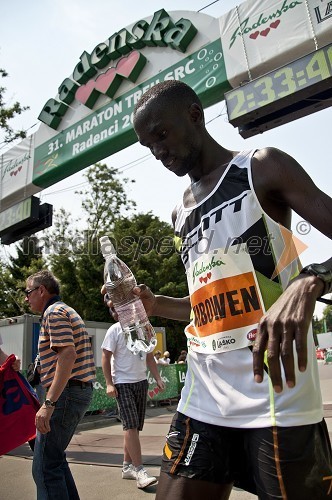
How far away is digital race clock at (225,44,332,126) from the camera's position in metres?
5.48

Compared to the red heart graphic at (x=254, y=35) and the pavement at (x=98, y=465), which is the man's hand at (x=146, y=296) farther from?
the red heart graphic at (x=254, y=35)

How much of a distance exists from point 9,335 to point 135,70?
6.99 meters

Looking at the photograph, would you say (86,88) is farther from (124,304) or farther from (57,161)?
(124,304)

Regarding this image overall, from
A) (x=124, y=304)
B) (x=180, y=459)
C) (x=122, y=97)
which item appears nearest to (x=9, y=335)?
(x=122, y=97)

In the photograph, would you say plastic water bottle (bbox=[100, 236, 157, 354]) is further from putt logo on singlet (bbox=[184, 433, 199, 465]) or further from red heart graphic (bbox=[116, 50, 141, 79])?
red heart graphic (bbox=[116, 50, 141, 79])

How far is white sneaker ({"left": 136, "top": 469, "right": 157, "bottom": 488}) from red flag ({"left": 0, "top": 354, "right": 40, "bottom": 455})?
1.19 meters

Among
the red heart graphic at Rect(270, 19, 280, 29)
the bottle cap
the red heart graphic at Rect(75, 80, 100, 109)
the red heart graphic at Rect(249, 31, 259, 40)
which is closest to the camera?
the bottle cap

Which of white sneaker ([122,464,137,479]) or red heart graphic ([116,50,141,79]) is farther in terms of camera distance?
red heart graphic ([116,50,141,79])

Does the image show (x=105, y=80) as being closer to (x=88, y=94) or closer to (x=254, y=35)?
(x=88, y=94)

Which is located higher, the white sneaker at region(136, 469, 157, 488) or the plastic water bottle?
the plastic water bottle

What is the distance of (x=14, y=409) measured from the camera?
3.52 m

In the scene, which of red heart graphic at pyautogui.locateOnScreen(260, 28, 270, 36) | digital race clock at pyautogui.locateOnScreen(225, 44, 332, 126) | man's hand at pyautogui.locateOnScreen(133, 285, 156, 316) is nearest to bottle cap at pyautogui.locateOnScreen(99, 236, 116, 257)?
man's hand at pyautogui.locateOnScreen(133, 285, 156, 316)

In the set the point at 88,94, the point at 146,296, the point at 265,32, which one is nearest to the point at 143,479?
the point at 146,296

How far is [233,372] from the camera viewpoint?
59.2 inches
